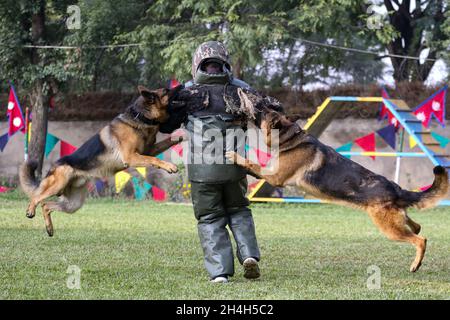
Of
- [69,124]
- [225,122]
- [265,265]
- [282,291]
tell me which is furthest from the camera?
[69,124]

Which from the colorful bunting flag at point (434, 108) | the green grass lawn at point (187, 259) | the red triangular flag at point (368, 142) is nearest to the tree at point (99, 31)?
the red triangular flag at point (368, 142)

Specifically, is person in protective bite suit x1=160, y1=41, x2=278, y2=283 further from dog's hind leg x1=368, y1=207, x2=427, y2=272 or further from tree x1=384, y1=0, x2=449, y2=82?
tree x1=384, y1=0, x2=449, y2=82

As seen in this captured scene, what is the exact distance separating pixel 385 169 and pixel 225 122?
12557mm

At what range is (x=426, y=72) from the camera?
19.5 meters

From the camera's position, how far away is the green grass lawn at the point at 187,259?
202 inches

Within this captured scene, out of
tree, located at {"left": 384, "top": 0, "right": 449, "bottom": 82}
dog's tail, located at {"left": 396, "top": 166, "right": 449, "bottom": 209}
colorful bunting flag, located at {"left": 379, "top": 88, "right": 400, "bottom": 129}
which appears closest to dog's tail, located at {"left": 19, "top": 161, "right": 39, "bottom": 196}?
dog's tail, located at {"left": 396, "top": 166, "right": 449, "bottom": 209}

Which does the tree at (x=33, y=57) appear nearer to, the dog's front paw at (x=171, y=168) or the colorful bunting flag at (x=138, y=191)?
the colorful bunting flag at (x=138, y=191)

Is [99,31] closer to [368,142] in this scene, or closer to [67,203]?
[368,142]

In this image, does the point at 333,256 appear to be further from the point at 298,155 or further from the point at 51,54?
the point at 51,54

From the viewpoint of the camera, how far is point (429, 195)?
19.1 feet

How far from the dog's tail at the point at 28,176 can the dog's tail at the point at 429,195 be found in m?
3.54

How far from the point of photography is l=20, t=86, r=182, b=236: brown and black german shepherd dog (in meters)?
5.97

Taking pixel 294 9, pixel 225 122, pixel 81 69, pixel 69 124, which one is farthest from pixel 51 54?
pixel 225 122

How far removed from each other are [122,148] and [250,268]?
57.9 inches
